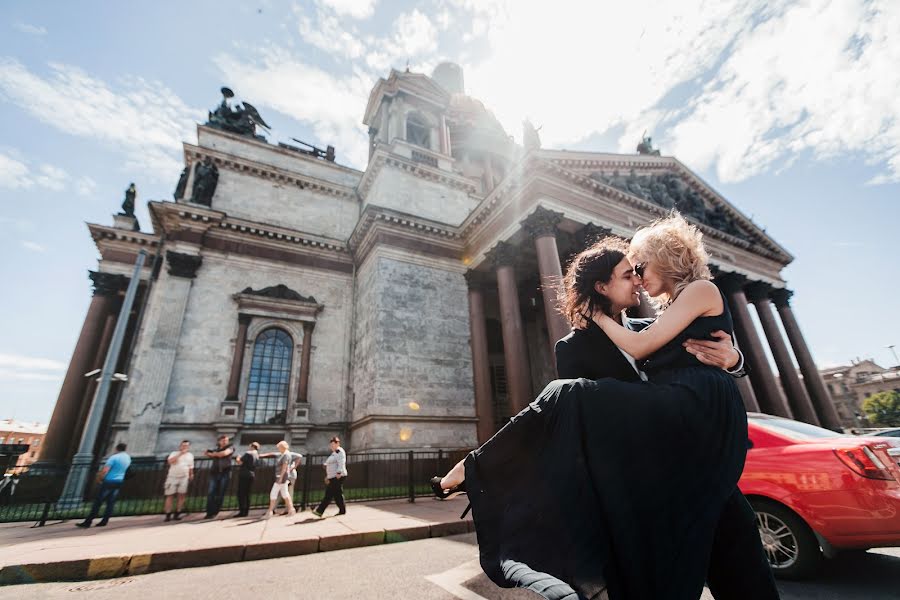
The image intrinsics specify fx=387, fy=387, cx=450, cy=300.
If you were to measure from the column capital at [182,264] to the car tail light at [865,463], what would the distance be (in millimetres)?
18509

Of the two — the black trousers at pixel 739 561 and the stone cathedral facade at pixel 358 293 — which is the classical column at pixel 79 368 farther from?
the black trousers at pixel 739 561

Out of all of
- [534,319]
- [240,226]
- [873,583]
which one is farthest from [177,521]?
[534,319]

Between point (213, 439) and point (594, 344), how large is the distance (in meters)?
16.2

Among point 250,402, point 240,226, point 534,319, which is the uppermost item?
point 240,226

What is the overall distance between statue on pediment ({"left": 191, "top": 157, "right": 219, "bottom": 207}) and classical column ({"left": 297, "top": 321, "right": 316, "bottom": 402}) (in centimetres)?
704

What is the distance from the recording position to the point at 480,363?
15.6 metres

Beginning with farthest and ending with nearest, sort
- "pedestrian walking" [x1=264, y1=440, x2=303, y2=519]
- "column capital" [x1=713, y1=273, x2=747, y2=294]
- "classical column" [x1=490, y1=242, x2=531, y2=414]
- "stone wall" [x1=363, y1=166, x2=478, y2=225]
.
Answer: "stone wall" [x1=363, y1=166, x2=478, y2=225]
"column capital" [x1=713, y1=273, x2=747, y2=294]
"classical column" [x1=490, y1=242, x2=531, y2=414]
"pedestrian walking" [x1=264, y1=440, x2=303, y2=519]

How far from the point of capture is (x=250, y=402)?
1547cm

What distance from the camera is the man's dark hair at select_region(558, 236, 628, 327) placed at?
6.33ft

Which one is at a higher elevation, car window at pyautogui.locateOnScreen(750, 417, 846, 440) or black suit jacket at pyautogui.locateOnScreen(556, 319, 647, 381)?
black suit jacket at pyautogui.locateOnScreen(556, 319, 647, 381)

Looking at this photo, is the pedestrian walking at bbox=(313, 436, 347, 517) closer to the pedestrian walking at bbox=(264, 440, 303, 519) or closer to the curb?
the pedestrian walking at bbox=(264, 440, 303, 519)

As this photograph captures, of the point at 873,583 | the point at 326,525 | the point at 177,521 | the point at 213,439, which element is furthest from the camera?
the point at 213,439

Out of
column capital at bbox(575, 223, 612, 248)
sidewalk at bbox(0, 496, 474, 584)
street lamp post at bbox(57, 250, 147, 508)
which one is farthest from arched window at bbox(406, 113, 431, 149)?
sidewalk at bbox(0, 496, 474, 584)

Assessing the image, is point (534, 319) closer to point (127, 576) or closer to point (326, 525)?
point (326, 525)
